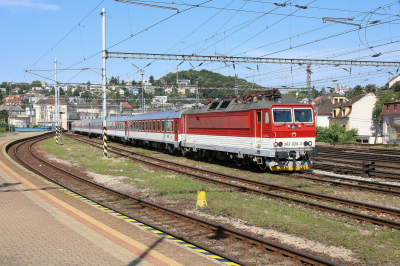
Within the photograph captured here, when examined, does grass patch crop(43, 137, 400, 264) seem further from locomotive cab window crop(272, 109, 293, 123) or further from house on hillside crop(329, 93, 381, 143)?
house on hillside crop(329, 93, 381, 143)

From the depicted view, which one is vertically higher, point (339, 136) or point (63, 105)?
point (63, 105)

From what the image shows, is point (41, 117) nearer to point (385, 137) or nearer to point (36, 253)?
point (385, 137)

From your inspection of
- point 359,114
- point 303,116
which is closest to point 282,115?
point 303,116

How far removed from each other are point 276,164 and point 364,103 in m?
50.7

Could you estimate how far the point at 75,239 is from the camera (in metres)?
7.59

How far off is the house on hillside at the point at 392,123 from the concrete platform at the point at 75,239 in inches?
1857

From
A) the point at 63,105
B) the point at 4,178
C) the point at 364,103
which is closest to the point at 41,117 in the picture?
the point at 63,105

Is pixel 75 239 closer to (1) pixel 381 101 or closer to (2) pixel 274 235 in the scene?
(2) pixel 274 235

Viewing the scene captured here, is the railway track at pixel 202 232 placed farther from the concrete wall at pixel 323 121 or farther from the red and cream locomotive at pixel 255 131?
the concrete wall at pixel 323 121

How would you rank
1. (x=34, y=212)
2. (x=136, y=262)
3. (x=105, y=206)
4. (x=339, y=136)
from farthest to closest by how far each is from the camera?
(x=339, y=136)
(x=105, y=206)
(x=34, y=212)
(x=136, y=262)

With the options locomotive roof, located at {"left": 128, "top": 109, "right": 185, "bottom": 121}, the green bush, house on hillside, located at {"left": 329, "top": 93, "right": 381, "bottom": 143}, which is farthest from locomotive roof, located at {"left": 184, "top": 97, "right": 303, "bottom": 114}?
house on hillside, located at {"left": 329, "top": 93, "right": 381, "bottom": 143}

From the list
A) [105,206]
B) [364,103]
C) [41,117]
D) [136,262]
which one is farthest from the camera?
[41,117]

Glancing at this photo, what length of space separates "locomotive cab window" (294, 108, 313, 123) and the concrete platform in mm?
10524

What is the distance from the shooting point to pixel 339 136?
4897cm
